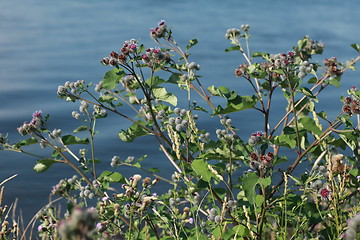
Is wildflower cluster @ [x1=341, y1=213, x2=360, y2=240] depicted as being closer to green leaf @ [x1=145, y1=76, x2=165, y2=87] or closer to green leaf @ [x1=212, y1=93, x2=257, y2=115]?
green leaf @ [x1=212, y1=93, x2=257, y2=115]

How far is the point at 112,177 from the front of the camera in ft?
11.8

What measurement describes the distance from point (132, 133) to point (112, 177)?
380 mm

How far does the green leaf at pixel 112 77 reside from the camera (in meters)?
3.35

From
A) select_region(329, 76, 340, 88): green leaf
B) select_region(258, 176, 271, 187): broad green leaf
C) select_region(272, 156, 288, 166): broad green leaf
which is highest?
select_region(329, 76, 340, 88): green leaf

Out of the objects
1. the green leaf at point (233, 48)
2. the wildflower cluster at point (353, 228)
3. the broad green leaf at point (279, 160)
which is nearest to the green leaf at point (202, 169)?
the broad green leaf at point (279, 160)

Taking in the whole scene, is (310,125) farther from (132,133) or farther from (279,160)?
(132,133)

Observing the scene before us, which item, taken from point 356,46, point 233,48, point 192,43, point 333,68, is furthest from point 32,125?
point 356,46

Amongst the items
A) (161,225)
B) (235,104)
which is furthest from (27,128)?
(235,104)

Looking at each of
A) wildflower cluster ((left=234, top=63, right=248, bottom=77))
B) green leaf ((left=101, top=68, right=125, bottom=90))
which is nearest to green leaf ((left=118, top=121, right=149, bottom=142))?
green leaf ((left=101, top=68, right=125, bottom=90))

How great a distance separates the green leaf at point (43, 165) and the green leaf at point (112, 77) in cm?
74

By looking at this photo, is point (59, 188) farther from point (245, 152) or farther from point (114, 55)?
point (245, 152)

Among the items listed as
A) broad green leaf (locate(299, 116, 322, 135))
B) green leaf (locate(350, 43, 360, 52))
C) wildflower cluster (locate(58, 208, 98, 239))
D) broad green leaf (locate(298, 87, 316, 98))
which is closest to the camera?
wildflower cluster (locate(58, 208, 98, 239))

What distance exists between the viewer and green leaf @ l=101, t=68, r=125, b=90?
3348 mm

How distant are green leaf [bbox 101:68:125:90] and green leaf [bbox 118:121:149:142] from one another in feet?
1.69
